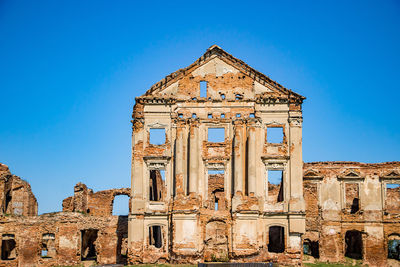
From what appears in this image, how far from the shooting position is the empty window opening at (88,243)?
99.3 feet

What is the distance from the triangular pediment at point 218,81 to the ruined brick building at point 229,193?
0.05 m

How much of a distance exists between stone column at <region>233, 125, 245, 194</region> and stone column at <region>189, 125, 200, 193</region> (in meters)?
1.88

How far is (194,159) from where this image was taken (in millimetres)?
25344

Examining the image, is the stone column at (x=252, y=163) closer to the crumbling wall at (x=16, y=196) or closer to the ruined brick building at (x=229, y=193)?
the ruined brick building at (x=229, y=193)

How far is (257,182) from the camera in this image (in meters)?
25.2

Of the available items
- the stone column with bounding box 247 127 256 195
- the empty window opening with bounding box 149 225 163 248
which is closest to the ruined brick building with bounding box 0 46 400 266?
the stone column with bounding box 247 127 256 195

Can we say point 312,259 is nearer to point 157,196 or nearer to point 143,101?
point 157,196

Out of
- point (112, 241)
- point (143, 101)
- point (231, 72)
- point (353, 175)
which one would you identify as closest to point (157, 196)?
point (112, 241)

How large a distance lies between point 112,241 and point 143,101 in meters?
7.68

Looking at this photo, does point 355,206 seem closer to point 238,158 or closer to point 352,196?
point 352,196

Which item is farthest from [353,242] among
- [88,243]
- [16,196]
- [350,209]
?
[16,196]

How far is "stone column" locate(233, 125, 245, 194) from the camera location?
82.0 ft

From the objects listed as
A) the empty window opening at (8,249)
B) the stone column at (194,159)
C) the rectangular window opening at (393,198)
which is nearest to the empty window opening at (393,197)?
the rectangular window opening at (393,198)

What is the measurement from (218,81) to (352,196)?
403 inches
